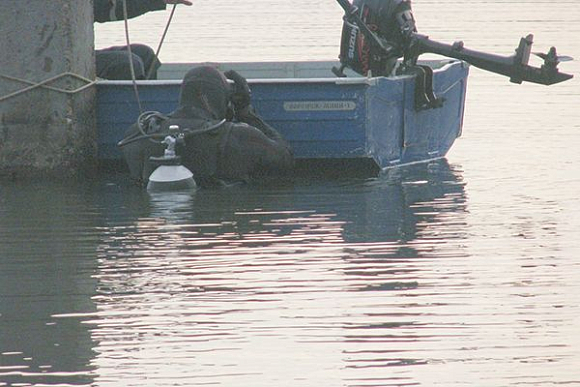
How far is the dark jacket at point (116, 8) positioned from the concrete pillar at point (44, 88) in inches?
35.1

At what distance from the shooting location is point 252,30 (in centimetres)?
3472

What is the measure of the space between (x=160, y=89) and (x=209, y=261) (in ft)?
12.9

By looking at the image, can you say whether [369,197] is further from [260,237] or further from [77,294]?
[77,294]

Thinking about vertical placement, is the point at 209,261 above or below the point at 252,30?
above

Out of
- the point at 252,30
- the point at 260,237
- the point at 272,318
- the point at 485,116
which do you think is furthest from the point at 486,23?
the point at 272,318

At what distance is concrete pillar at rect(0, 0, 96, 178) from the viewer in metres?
13.1

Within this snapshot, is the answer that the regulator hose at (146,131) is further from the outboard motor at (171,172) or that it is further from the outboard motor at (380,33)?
the outboard motor at (380,33)

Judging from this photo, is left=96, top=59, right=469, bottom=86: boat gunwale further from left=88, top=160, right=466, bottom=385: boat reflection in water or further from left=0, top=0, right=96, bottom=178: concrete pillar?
left=88, top=160, right=466, bottom=385: boat reflection in water

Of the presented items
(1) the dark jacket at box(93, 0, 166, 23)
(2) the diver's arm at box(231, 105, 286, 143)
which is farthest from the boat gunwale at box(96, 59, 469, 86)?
(1) the dark jacket at box(93, 0, 166, 23)

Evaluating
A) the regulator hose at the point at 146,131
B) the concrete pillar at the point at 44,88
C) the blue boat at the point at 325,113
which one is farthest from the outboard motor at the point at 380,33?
the concrete pillar at the point at 44,88

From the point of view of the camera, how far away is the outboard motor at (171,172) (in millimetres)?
12633

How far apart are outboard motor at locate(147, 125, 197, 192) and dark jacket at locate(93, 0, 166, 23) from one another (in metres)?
2.11

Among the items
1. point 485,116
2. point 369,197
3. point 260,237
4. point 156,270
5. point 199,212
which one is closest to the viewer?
point 156,270

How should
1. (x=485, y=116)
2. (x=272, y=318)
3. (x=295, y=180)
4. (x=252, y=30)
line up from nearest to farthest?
(x=272, y=318)
(x=295, y=180)
(x=485, y=116)
(x=252, y=30)
